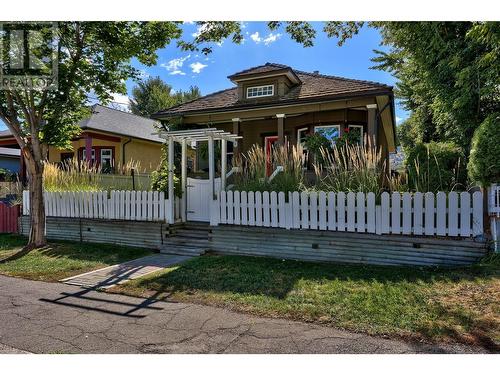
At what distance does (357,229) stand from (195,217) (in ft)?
14.7

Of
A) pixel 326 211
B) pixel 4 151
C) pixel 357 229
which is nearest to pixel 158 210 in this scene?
pixel 326 211

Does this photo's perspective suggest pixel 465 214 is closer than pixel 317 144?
Yes

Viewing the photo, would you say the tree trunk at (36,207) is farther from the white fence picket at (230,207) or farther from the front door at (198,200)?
the white fence picket at (230,207)

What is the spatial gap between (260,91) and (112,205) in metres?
6.97

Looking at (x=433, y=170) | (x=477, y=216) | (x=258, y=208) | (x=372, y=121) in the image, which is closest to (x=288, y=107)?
(x=372, y=121)

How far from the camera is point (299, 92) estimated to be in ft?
40.3

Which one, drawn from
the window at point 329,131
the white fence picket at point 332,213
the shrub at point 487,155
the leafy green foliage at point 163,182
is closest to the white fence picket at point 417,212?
the shrub at point 487,155

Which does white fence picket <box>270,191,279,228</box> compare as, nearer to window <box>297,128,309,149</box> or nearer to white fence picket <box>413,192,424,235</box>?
white fence picket <box>413,192,424,235</box>

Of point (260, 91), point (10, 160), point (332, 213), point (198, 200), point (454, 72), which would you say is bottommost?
point (332, 213)

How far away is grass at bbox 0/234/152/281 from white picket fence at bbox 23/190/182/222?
2.88ft

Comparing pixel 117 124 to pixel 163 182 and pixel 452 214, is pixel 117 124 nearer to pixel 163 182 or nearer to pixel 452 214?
pixel 163 182

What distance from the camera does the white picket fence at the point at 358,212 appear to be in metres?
5.86

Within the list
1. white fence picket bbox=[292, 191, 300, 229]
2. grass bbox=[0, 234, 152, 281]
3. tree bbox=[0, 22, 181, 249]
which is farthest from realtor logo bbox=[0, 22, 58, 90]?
white fence picket bbox=[292, 191, 300, 229]

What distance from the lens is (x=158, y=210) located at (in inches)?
351
